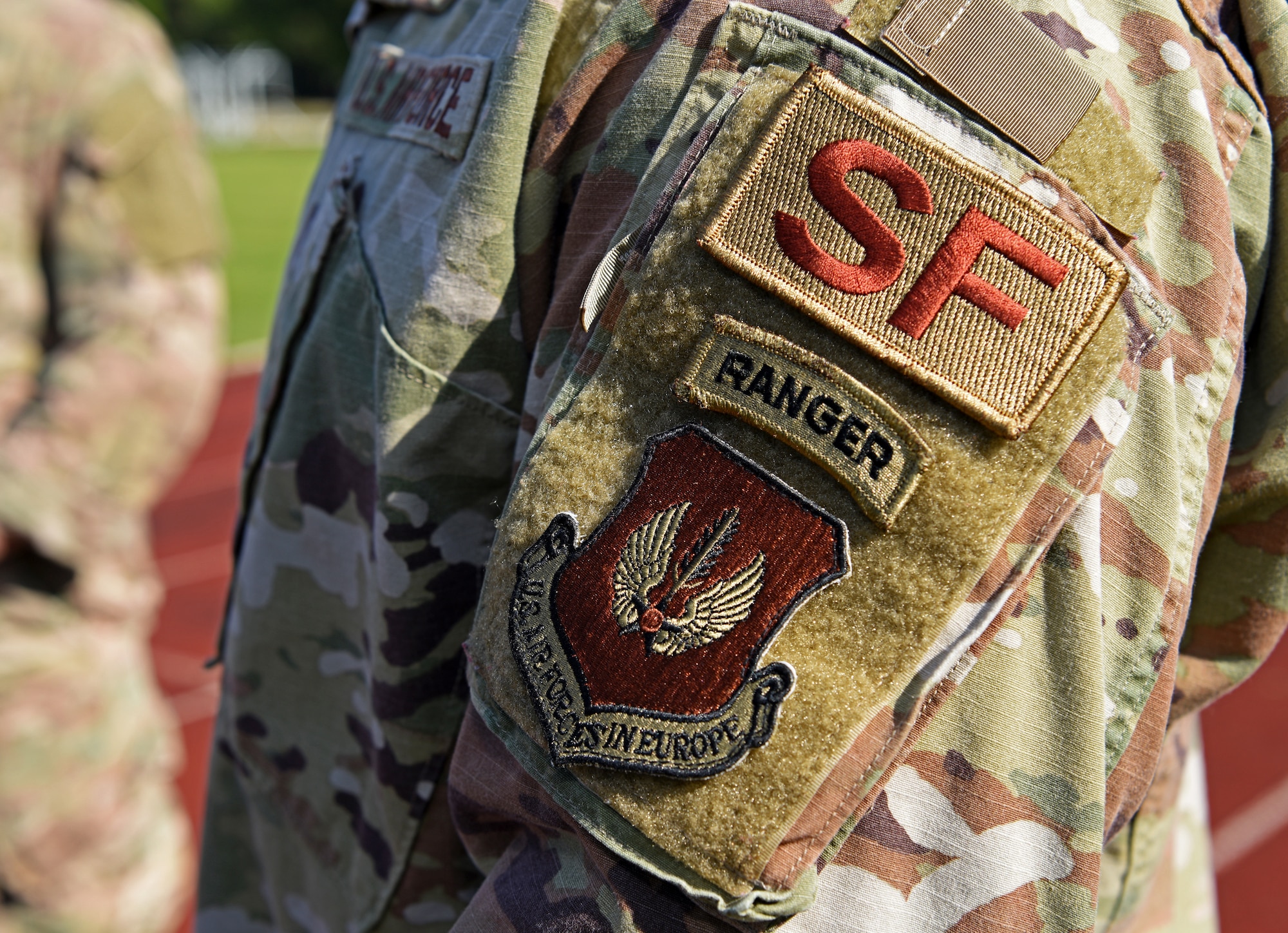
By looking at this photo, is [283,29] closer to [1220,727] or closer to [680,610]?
[1220,727]

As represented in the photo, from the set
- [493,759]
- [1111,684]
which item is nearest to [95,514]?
[493,759]

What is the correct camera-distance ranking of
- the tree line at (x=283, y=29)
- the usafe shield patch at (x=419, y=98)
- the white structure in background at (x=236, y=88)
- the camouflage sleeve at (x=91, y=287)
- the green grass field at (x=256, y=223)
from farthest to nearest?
the tree line at (x=283, y=29)
the white structure in background at (x=236, y=88)
the green grass field at (x=256, y=223)
the camouflage sleeve at (x=91, y=287)
the usafe shield patch at (x=419, y=98)

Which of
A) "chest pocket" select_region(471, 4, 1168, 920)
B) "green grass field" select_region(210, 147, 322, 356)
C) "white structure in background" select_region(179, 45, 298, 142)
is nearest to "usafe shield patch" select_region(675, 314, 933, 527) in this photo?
"chest pocket" select_region(471, 4, 1168, 920)

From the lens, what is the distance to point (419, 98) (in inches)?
34.7

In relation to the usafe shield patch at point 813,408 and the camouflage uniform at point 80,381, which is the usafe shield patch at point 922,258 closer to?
the usafe shield patch at point 813,408

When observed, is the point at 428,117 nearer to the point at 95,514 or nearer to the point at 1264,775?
the point at 95,514

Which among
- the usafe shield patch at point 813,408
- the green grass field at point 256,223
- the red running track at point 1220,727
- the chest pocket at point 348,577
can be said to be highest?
the usafe shield patch at point 813,408

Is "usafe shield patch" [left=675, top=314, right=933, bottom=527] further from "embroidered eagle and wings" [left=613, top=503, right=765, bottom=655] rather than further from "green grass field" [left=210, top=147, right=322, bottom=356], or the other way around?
"green grass field" [left=210, top=147, right=322, bottom=356]

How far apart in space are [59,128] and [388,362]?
178 centimetres

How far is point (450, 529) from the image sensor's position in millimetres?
813

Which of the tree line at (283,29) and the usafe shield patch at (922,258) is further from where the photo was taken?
the tree line at (283,29)

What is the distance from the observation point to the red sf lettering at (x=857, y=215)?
566 millimetres

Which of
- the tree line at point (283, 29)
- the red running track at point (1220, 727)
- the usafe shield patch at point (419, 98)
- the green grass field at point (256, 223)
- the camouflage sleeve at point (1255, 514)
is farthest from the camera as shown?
the tree line at point (283, 29)

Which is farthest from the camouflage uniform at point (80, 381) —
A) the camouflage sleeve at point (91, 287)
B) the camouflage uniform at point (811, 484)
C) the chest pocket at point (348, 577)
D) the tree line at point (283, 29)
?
the tree line at point (283, 29)
